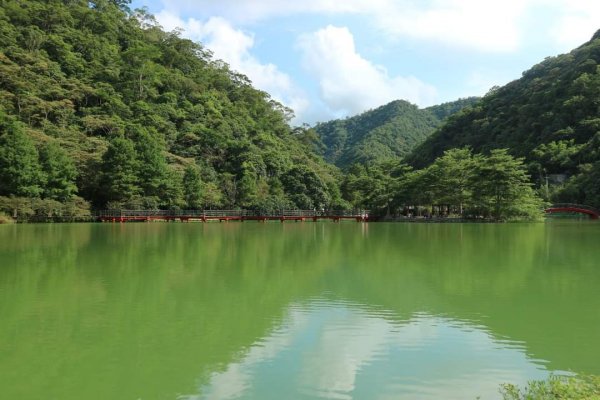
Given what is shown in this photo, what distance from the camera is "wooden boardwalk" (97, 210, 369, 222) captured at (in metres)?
39.5

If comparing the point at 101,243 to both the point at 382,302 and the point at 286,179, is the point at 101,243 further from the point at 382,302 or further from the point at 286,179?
the point at 286,179

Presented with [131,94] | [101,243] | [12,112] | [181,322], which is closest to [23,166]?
[12,112]

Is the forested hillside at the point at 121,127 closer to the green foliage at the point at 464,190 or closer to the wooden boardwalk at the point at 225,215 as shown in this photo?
the wooden boardwalk at the point at 225,215

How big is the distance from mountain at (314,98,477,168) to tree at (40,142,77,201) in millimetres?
55537

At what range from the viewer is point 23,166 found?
34812mm

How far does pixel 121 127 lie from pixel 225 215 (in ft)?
44.0

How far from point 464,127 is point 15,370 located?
78.1 m

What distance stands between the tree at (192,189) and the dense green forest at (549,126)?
3491 centimetres

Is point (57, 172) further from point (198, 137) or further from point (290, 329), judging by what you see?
point (290, 329)

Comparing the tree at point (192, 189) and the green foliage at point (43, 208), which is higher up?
the tree at point (192, 189)

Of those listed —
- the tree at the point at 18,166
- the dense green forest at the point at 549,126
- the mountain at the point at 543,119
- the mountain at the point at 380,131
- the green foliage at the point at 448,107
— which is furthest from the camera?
the green foliage at the point at 448,107

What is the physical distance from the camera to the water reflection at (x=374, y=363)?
4.39m

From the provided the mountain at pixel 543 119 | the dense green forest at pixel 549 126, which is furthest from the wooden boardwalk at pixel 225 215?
the mountain at pixel 543 119

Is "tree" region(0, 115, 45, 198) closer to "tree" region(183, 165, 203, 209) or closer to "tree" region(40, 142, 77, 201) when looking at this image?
"tree" region(40, 142, 77, 201)
